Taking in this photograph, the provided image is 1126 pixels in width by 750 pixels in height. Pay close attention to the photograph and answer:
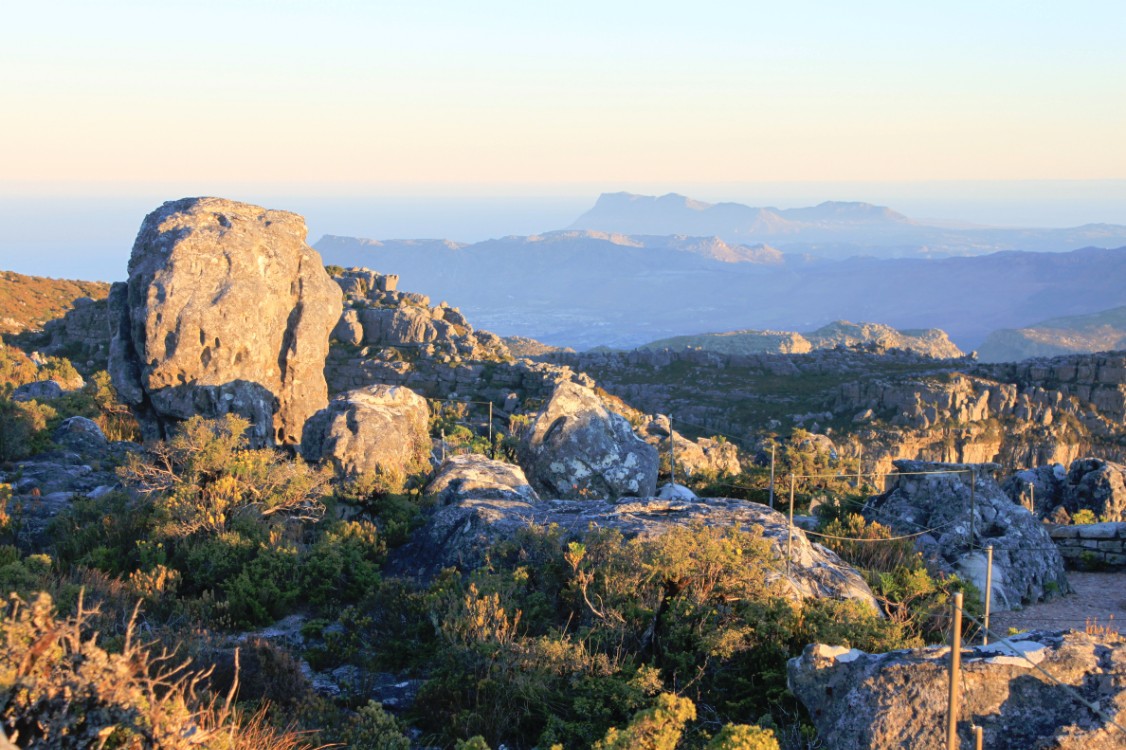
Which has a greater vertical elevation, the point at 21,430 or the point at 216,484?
the point at 216,484

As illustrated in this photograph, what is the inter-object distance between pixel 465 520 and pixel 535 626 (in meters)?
2.92

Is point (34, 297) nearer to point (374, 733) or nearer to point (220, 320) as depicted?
point (220, 320)

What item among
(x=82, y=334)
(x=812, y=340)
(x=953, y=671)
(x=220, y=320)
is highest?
(x=220, y=320)

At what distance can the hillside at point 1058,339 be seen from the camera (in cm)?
16225

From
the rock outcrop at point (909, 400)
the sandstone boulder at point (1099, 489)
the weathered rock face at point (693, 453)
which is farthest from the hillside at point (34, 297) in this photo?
the sandstone boulder at point (1099, 489)

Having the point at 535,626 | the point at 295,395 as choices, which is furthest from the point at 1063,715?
the point at 295,395

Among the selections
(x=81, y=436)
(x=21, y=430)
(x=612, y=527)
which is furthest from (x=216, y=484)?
(x=81, y=436)

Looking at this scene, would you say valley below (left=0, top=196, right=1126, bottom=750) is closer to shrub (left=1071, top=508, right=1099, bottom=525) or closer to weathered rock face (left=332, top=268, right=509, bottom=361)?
shrub (left=1071, top=508, right=1099, bottom=525)

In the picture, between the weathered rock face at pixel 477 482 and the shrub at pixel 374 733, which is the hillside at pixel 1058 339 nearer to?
the weathered rock face at pixel 477 482

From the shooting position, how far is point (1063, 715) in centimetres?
622

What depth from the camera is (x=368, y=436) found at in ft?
47.6

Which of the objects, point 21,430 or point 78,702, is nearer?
point 78,702

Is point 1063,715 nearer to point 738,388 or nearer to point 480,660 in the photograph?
point 480,660

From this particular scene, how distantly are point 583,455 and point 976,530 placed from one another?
22.0 ft
